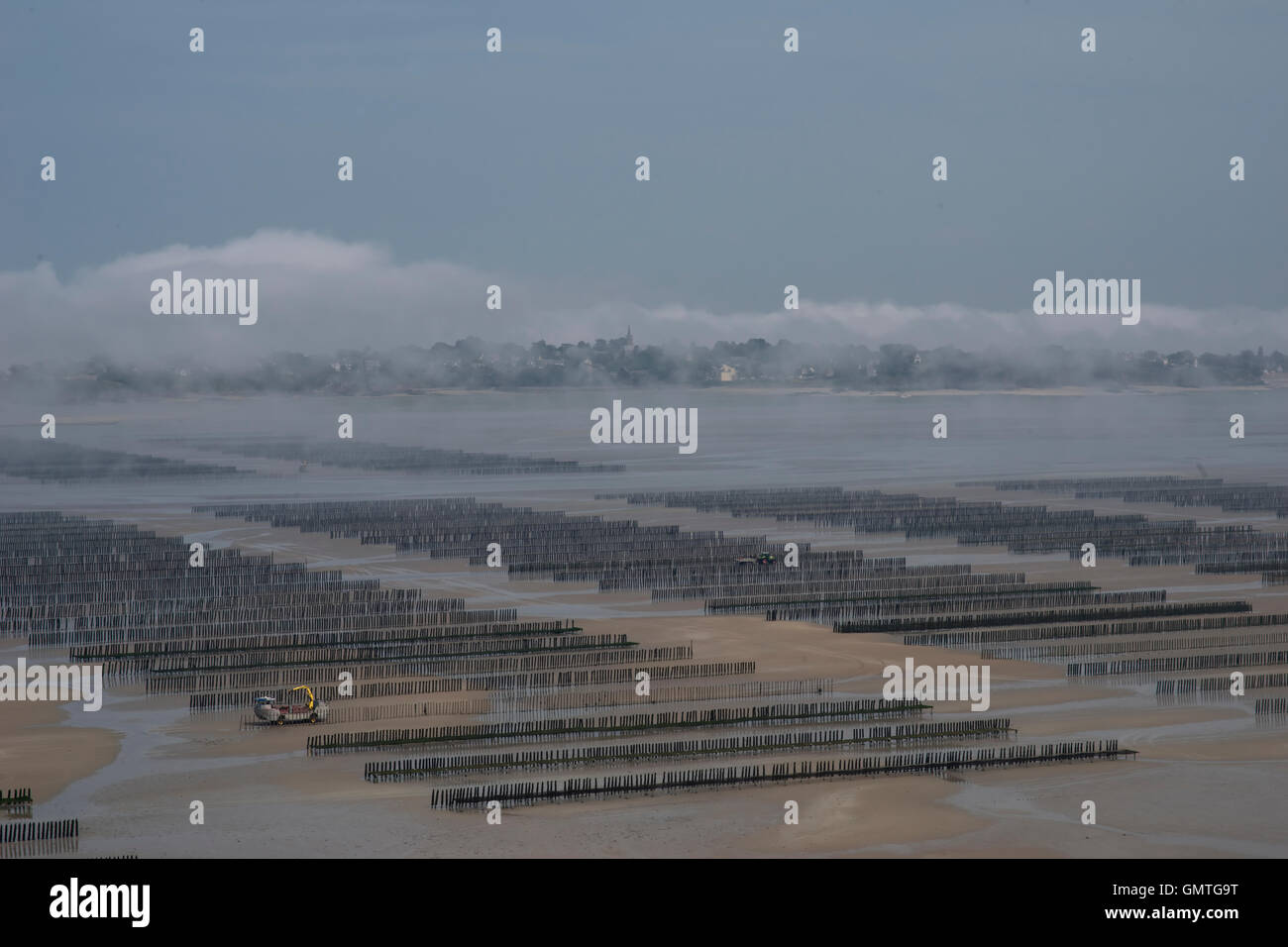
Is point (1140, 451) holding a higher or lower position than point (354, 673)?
higher

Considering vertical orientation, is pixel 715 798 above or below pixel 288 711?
below

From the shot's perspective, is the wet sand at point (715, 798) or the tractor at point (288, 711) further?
the tractor at point (288, 711)

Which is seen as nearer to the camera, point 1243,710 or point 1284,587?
point 1243,710

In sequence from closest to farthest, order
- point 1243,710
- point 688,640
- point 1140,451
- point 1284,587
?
point 1243,710, point 688,640, point 1284,587, point 1140,451

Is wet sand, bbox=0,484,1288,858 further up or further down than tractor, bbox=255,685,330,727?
further down

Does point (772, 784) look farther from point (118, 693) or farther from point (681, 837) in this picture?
point (118, 693)

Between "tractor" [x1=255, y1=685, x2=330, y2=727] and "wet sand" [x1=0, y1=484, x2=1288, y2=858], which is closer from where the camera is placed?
"wet sand" [x1=0, y1=484, x2=1288, y2=858]

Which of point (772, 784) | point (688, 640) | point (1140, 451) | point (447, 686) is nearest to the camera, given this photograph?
point (772, 784)

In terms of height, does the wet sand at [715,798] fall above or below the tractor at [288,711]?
below

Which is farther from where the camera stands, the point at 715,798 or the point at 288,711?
the point at 288,711
